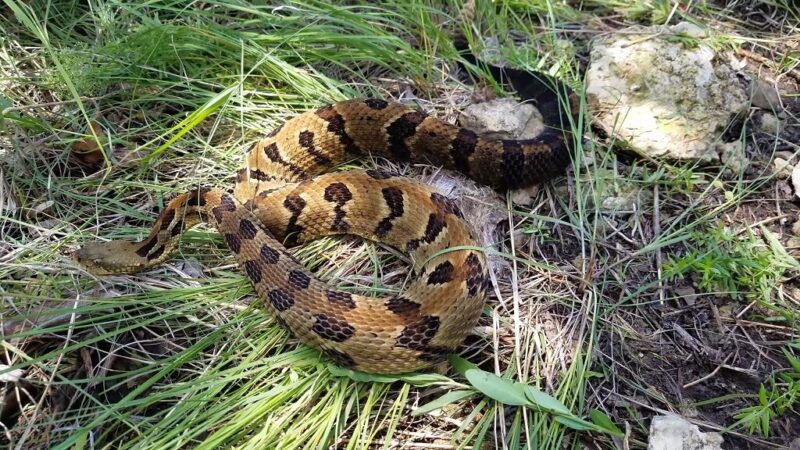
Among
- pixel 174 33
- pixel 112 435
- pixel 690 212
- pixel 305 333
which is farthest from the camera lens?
pixel 174 33

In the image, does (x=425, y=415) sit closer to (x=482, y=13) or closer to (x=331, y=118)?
(x=331, y=118)

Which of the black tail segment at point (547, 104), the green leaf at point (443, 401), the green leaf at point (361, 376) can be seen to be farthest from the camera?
the black tail segment at point (547, 104)

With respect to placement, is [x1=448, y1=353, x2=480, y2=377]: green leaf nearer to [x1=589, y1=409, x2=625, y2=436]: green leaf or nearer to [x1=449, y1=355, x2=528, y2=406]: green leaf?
[x1=449, y1=355, x2=528, y2=406]: green leaf

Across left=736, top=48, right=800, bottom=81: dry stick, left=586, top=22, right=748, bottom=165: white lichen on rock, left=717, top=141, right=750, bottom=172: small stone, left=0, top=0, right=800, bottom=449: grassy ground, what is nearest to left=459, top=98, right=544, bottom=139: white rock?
left=0, top=0, right=800, bottom=449: grassy ground

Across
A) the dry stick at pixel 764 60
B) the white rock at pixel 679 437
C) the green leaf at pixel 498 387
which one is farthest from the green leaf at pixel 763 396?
the dry stick at pixel 764 60

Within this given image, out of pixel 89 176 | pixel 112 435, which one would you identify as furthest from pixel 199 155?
pixel 112 435

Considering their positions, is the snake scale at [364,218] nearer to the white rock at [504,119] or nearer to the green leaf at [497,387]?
the white rock at [504,119]

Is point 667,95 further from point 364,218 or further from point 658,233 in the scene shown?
point 364,218
